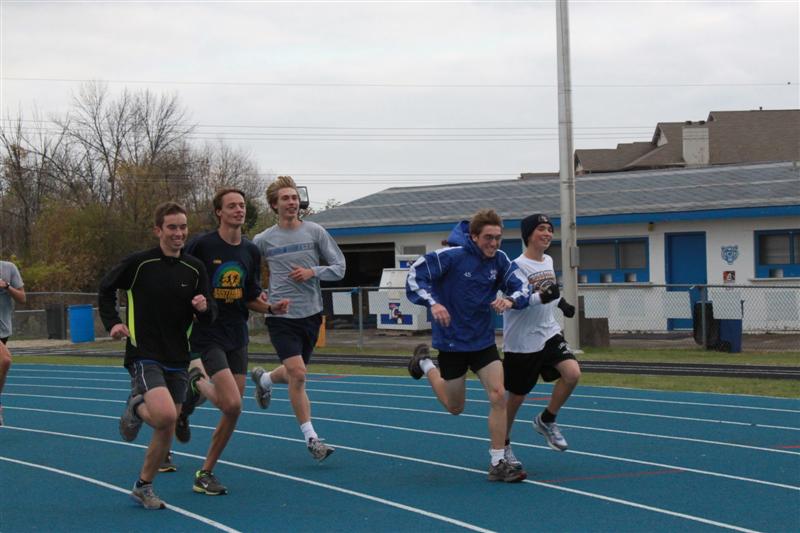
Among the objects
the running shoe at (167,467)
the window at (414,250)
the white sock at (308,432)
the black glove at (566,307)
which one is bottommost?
the running shoe at (167,467)

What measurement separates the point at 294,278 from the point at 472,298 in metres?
1.48

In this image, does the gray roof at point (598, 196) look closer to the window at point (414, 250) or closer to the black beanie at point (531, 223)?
the window at point (414, 250)

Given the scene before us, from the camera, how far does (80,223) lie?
46.9 metres

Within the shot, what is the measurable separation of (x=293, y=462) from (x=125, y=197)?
44.7 m

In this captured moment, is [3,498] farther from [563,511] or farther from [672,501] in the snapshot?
[672,501]

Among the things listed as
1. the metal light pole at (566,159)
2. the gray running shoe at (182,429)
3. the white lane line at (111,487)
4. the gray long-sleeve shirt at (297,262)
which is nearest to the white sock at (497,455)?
the gray long-sleeve shirt at (297,262)

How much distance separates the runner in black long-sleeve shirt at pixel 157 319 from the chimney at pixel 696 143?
149 feet

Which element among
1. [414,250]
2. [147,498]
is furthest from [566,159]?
[147,498]

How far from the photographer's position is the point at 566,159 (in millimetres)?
21234

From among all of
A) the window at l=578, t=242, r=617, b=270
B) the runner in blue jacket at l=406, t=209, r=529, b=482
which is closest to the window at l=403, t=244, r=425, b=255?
the window at l=578, t=242, r=617, b=270

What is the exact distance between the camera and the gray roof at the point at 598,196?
28438 mm

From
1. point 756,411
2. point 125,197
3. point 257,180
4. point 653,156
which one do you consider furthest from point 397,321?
point 257,180

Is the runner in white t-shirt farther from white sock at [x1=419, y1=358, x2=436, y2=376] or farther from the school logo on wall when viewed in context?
the school logo on wall

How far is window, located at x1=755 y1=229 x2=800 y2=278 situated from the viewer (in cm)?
2695
